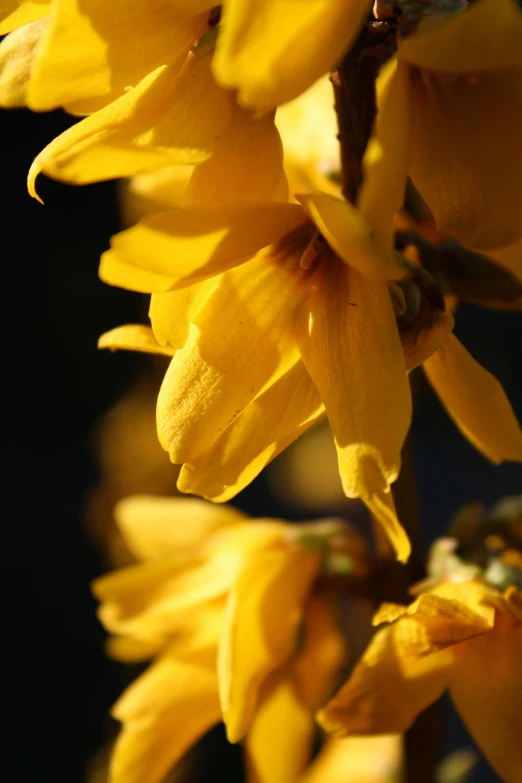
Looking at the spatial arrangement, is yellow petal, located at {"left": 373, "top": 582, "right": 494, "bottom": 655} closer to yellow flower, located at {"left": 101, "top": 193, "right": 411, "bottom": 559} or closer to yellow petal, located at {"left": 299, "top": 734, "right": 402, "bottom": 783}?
yellow flower, located at {"left": 101, "top": 193, "right": 411, "bottom": 559}

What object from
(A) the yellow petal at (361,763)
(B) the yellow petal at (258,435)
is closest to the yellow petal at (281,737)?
(A) the yellow petal at (361,763)

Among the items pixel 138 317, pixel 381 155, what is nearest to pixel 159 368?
pixel 138 317

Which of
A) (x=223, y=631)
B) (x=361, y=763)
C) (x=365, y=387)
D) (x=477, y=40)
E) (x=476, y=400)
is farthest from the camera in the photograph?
(x=361, y=763)

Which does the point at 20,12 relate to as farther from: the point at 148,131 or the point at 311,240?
the point at 311,240

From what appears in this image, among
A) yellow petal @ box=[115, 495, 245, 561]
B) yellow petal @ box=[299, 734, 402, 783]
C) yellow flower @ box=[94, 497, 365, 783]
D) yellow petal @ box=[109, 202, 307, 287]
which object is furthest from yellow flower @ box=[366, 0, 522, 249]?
yellow petal @ box=[299, 734, 402, 783]

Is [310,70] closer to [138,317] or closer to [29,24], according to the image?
[29,24]

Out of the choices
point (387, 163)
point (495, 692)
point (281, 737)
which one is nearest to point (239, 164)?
point (387, 163)
